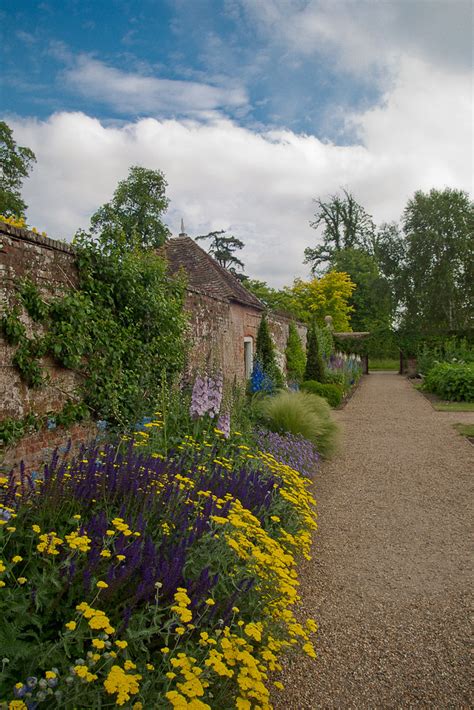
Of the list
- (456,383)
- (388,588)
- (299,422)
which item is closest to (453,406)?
(456,383)

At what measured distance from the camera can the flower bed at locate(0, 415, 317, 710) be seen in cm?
158

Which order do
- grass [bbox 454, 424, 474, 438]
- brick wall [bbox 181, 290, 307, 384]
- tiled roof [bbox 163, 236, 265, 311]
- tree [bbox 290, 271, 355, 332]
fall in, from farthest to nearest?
tree [bbox 290, 271, 355, 332]
tiled roof [bbox 163, 236, 265, 311]
grass [bbox 454, 424, 474, 438]
brick wall [bbox 181, 290, 307, 384]

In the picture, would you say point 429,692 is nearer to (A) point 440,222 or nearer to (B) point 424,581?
(B) point 424,581

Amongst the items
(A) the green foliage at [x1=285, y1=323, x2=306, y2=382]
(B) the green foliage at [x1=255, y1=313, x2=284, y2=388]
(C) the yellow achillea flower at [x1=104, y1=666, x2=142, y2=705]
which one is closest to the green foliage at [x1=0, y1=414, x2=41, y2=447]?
(C) the yellow achillea flower at [x1=104, y1=666, x2=142, y2=705]

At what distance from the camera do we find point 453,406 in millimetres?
13344

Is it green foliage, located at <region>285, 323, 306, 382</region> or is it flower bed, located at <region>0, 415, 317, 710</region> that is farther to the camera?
green foliage, located at <region>285, 323, 306, 382</region>

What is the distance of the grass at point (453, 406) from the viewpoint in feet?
41.2

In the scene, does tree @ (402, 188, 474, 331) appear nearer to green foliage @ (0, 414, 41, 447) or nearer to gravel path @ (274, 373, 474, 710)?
gravel path @ (274, 373, 474, 710)

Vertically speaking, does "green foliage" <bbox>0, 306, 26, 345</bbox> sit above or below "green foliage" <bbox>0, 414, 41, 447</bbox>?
above

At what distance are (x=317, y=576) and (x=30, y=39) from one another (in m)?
5.90

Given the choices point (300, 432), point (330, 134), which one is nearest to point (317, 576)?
point (300, 432)

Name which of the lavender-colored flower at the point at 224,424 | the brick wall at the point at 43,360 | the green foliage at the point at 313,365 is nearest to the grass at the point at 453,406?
the green foliage at the point at 313,365

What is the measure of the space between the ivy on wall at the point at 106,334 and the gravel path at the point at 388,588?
2.54 meters

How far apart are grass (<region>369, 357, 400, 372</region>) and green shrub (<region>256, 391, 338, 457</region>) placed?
31685 millimetres
